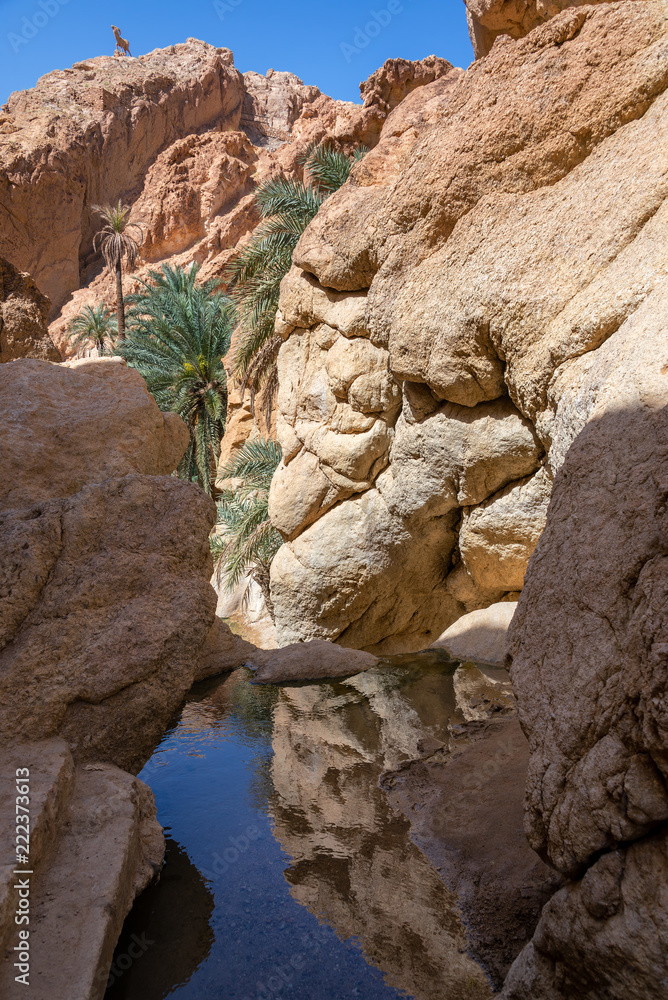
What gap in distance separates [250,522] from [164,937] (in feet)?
32.5

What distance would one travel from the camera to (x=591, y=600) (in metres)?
2.66

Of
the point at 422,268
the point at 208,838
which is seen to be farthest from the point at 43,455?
the point at 422,268

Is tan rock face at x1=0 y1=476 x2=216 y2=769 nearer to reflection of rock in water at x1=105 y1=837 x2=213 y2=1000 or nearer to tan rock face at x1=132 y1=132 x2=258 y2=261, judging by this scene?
reflection of rock in water at x1=105 y1=837 x2=213 y2=1000

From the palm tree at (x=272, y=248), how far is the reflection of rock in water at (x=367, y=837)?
8536 millimetres

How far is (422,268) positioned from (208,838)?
645 cm

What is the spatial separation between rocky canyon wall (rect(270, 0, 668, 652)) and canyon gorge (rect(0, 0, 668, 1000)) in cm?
4

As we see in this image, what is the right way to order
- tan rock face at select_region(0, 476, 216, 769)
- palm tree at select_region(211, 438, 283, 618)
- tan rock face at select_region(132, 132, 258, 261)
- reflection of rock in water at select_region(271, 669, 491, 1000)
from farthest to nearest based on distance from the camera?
tan rock face at select_region(132, 132, 258, 261)
palm tree at select_region(211, 438, 283, 618)
tan rock face at select_region(0, 476, 216, 769)
reflection of rock in water at select_region(271, 669, 491, 1000)

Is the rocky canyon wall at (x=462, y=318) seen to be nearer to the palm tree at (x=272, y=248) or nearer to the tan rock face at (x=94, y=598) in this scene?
the palm tree at (x=272, y=248)

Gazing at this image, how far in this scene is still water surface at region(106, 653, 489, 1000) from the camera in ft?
8.54

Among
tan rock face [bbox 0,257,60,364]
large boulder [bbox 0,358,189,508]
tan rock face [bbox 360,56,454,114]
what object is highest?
tan rock face [bbox 360,56,454,114]

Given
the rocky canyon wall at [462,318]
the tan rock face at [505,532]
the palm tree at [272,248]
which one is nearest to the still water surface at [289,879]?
the rocky canyon wall at [462,318]

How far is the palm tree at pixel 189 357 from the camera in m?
17.3

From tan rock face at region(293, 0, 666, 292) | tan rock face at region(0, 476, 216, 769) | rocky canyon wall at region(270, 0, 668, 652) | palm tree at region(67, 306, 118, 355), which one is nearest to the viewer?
tan rock face at region(0, 476, 216, 769)

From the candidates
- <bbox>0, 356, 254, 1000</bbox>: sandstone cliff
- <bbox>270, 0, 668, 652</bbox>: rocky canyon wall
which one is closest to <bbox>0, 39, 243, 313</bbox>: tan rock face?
<bbox>270, 0, 668, 652</bbox>: rocky canyon wall
